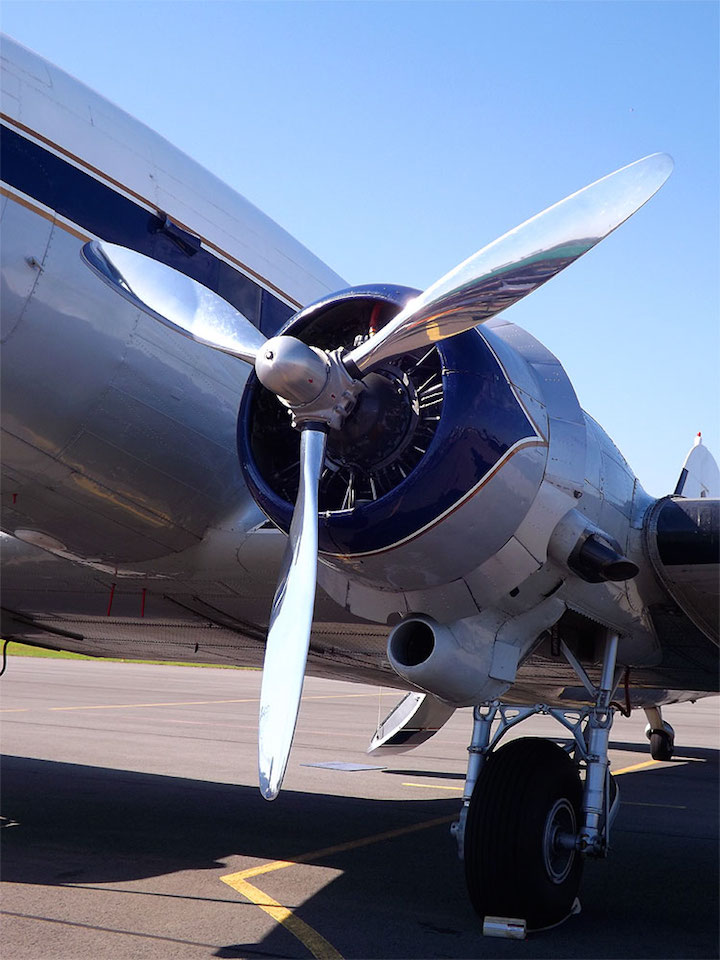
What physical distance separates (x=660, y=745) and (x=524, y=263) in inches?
470

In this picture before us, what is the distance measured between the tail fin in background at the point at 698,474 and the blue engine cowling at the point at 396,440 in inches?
147

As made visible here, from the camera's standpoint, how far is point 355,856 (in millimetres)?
7059

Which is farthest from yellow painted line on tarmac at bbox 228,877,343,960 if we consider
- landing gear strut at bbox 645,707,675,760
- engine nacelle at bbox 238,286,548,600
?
landing gear strut at bbox 645,707,675,760

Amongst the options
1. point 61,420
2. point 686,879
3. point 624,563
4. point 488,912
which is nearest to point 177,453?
point 61,420

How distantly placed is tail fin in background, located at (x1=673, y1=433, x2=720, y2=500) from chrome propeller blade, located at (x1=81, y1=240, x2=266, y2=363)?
436cm

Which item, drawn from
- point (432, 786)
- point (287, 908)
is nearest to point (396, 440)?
point (287, 908)

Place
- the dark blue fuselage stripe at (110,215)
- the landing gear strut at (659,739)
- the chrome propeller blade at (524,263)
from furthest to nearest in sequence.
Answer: the landing gear strut at (659,739) → the dark blue fuselage stripe at (110,215) → the chrome propeller blade at (524,263)

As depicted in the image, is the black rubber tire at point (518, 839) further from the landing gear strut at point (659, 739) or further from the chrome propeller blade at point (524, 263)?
the landing gear strut at point (659, 739)

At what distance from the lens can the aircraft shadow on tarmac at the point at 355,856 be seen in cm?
507

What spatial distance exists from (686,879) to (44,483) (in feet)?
16.2

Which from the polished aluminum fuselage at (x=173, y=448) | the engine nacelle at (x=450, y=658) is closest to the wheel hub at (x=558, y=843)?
the engine nacelle at (x=450, y=658)

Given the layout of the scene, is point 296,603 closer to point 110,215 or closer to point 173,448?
point 173,448

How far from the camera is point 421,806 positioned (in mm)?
9742

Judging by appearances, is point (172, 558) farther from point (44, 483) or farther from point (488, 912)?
point (488, 912)
